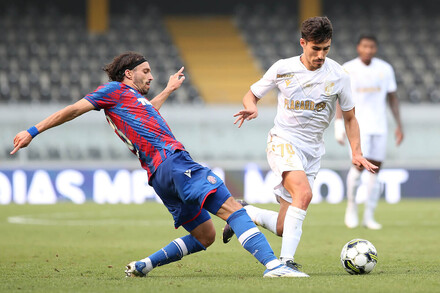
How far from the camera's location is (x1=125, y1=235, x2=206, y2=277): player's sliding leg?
592 centimetres

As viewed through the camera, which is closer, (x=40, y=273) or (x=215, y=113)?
(x=40, y=273)

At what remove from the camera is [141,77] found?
605cm

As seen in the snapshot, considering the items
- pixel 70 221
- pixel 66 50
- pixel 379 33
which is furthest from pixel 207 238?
pixel 379 33

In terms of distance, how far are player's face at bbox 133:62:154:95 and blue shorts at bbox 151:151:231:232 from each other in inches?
24.7

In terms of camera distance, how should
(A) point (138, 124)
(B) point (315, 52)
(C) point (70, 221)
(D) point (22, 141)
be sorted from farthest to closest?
(C) point (70, 221)
(B) point (315, 52)
(A) point (138, 124)
(D) point (22, 141)

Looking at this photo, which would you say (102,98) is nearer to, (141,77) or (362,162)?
(141,77)

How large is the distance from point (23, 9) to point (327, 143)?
1338 centimetres

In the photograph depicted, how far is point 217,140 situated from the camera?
17.7 metres

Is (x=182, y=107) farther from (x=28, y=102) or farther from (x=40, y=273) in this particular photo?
(x=40, y=273)

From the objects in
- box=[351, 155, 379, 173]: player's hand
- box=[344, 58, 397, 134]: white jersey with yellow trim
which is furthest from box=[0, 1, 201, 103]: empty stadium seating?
box=[351, 155, 379, 173]: player's hand

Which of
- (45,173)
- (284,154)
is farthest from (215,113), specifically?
(284,154)

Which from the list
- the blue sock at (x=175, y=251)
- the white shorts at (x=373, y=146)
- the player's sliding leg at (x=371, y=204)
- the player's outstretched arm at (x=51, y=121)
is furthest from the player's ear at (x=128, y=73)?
the player's sliding leg at (x=371, y=204)

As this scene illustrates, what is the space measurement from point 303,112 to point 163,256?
158 cm

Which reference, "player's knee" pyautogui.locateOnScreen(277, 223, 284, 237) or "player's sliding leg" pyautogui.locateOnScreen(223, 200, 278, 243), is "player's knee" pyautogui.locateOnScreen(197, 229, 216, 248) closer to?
"player's sliding leg" pyautogui.locateOnScreen(223, 200, 278, 243)
